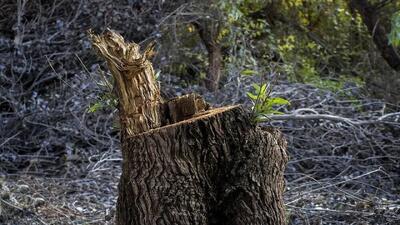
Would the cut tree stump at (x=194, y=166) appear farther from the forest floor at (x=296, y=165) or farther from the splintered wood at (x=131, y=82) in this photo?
the forest floor at (x=296, y=165)

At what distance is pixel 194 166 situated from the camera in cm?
306

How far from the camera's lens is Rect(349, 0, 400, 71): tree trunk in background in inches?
381

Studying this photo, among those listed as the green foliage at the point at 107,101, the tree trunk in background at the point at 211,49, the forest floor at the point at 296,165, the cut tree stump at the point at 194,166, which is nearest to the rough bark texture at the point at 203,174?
the cut tree stump at the point at 194,166

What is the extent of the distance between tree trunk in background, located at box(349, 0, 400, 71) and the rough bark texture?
6884 millimetres

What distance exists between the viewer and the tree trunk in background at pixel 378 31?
9.67 metres

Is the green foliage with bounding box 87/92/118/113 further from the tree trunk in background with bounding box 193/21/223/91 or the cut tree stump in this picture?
the tree trunk in background with bounding box 193/21/223/91

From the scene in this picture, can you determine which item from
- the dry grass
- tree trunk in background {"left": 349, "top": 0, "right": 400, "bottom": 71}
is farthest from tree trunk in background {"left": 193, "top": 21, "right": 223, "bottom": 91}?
tree trunk in background {"left": 349, "top": 0, "right": 400, "bottom": 71}

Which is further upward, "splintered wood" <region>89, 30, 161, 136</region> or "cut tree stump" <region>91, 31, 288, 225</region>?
"splintered wood" <region>89, 30, 161, 136</region>

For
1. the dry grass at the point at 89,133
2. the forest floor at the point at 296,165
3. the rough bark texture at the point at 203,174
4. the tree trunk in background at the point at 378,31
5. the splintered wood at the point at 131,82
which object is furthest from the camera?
the tree trunk in background at the point at 378,31

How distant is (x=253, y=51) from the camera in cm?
923

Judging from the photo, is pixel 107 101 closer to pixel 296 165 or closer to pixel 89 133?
pixel 296 165

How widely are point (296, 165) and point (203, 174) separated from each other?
3800 mm

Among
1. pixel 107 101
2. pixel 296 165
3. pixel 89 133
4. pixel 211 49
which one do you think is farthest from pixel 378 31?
pixel 107 101

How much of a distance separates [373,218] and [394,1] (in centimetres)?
560
